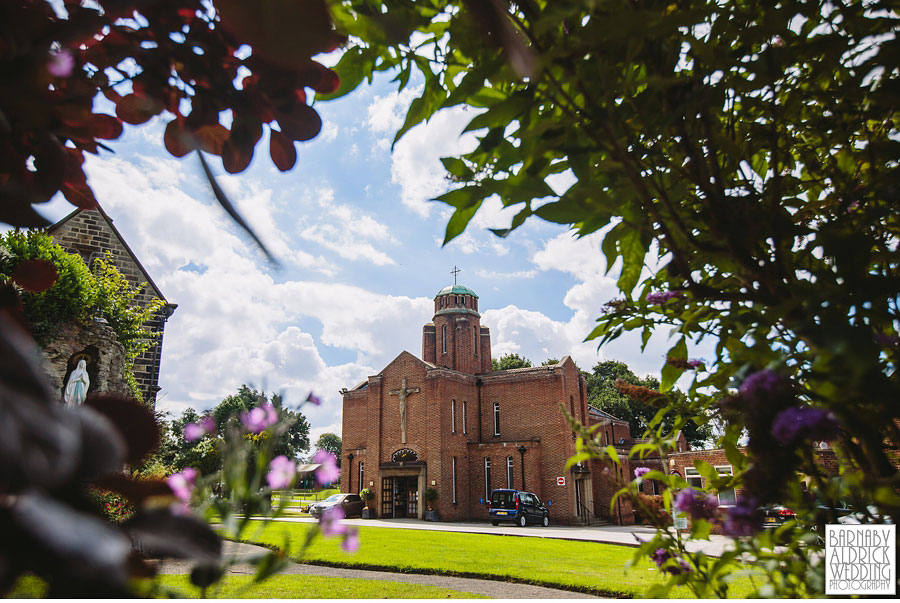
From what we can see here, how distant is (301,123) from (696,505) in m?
1.08

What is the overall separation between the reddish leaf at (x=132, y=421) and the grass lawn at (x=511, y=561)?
556 cm

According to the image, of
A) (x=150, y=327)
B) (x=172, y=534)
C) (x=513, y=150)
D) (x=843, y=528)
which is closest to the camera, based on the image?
(x=172, y=534)

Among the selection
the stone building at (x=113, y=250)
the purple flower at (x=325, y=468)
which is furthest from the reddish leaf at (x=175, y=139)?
the stone building at (x=113, y=250)

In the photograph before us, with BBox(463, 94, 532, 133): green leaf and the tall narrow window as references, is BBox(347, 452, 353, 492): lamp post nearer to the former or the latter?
the tall narrow window

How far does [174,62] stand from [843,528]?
1345 mm

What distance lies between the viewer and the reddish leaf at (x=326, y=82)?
2.55 ft

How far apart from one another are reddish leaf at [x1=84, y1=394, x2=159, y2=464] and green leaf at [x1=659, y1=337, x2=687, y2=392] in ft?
3.50

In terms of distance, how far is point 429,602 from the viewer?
2.87 feet

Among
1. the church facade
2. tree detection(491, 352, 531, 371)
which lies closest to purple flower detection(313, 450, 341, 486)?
the church facade

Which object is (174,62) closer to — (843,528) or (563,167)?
(563,167)

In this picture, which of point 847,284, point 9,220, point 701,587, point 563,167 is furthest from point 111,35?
point 701,587

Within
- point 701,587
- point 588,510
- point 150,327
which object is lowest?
point 588,510

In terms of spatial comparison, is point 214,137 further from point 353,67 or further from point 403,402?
point 403,402

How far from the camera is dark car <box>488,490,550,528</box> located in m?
20.8
